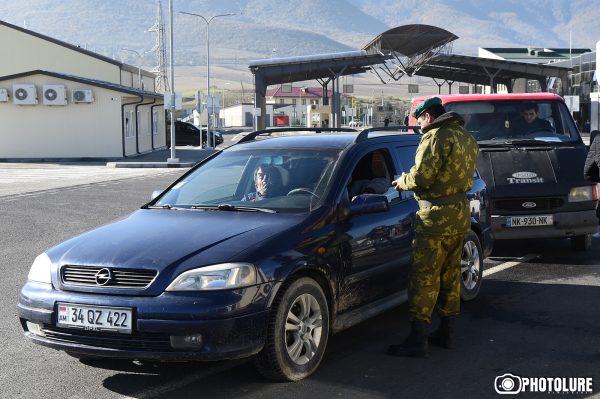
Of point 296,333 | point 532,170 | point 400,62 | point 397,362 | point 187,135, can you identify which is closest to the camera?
point 296,333

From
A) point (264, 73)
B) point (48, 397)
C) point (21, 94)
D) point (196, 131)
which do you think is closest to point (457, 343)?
point (48, 397)

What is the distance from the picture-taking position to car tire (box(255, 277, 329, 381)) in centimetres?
497

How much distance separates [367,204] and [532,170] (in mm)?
4679

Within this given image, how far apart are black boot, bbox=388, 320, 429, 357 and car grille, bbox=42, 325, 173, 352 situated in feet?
5.88

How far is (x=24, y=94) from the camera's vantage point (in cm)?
3800

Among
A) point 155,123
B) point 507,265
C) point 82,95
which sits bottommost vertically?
point 507,265

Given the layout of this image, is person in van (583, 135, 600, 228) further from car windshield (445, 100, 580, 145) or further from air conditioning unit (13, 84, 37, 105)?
air conditioning unit (13, 84, 37, 105)

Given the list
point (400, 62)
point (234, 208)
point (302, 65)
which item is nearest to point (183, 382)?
point (234, 208)

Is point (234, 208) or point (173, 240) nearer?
point (173, 240)

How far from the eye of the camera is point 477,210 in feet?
25.4

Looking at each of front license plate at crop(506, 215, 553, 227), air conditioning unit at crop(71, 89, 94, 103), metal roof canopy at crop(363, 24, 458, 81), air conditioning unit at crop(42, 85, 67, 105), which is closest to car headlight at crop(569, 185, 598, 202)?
front license plate at crop(506, 215, 553, 227)

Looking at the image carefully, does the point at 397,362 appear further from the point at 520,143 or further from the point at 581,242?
the point at 581,242

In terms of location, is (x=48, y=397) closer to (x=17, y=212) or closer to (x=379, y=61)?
(x=17, y=212)

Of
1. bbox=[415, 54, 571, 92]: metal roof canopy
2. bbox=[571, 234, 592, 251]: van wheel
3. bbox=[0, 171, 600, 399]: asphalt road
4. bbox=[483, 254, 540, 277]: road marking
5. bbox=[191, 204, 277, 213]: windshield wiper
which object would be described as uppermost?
bbox=[415, 54, 571, 92]: metal roof canopy
